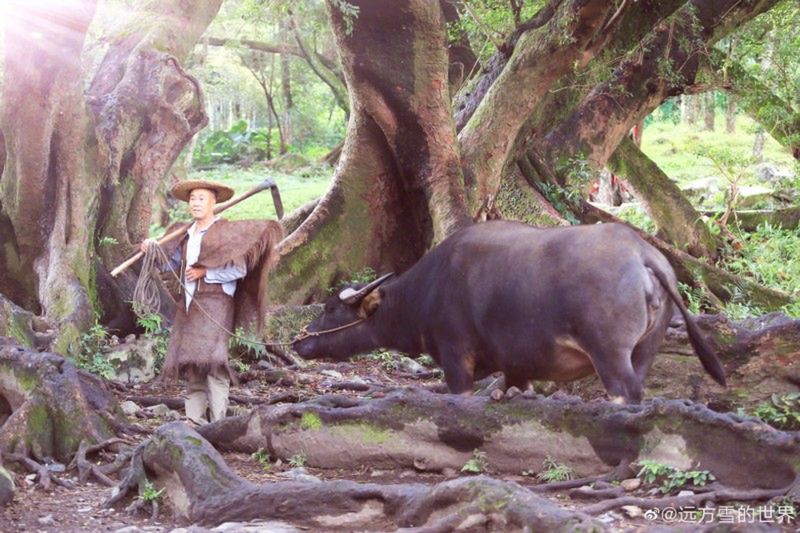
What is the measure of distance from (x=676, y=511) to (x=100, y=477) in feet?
11.9

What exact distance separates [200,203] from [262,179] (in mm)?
22524

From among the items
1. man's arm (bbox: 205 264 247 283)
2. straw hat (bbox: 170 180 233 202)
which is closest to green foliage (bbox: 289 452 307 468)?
man's arm (bbox: 205 264 247 283)

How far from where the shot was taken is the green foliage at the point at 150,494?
6.04m

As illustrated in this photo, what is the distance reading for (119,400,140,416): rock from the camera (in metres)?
9.17

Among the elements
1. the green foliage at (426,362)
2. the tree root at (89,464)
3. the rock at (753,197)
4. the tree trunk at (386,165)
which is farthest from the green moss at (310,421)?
the rock at (753,197)

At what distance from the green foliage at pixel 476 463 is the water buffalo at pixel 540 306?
115cm

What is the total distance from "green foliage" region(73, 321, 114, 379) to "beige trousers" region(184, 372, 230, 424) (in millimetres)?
1499

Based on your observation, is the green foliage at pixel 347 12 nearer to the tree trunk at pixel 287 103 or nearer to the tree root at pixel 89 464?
the tree root at pixel 89 464

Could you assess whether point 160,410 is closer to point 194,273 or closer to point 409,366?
point 194,273

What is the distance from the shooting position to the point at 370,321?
9789mm

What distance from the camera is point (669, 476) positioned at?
233 inches

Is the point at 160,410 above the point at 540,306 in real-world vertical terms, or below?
below

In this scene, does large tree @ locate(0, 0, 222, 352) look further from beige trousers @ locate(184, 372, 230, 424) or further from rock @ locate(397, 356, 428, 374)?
rock @ locate(397, 356, 428, 374)

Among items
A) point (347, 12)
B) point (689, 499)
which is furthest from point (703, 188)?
point (689, 499)
